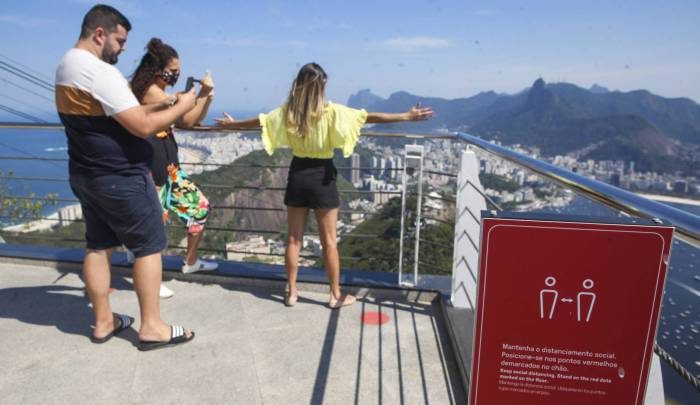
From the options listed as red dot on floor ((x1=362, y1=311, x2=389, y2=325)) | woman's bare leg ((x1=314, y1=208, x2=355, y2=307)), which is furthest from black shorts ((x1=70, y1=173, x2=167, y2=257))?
red dot on floor ((x1=362, y1=311, x2=389, y2=325))

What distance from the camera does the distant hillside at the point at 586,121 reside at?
93.3 ft

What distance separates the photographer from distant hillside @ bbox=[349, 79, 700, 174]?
28.4m

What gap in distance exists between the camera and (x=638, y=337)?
1.02 m

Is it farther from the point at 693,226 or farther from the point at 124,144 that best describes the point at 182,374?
the point at 693,226

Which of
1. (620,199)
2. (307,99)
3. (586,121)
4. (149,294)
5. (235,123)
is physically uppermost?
(586,121)

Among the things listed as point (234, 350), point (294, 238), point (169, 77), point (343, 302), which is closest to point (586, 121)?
point (343, 302)

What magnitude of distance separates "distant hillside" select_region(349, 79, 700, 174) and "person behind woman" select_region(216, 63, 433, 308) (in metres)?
19.3

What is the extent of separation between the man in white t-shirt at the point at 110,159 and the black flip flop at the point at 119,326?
1 centimetres

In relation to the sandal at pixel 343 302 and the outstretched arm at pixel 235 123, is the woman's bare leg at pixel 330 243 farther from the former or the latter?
the outstretched arm at pixel 235 123

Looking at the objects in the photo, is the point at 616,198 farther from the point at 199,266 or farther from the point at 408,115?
the point at 199,266

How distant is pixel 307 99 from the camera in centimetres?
247

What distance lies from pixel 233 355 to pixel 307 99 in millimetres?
1496

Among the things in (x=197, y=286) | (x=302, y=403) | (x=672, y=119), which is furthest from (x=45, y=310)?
(x=672, y=119)

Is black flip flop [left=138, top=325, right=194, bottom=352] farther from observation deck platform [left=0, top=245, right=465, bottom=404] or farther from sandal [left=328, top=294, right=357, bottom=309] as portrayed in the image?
sandal [left=328, top=294, right=357, bottom=309]
